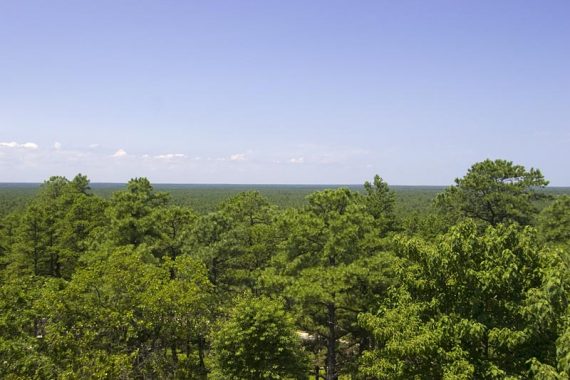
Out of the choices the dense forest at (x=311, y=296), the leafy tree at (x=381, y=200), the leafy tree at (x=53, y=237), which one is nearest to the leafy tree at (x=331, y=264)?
the dense forest at (x=311, y=296)

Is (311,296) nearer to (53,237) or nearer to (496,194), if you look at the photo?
(496,194)

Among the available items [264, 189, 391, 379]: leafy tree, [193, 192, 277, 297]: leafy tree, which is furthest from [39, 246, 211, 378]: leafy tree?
[193, 192, 277, 297]: leafy tree

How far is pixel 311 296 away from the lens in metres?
18.6

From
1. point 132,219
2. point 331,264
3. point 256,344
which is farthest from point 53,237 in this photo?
point 331,264

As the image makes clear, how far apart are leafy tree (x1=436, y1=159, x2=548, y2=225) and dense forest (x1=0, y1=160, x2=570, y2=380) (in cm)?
10

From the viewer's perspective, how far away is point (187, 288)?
64.8 ft

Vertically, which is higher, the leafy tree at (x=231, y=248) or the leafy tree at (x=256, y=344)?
the leafy tree at (x=231, y=248)

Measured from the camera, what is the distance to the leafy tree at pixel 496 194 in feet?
100

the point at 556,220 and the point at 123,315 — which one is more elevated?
the point at 556,220

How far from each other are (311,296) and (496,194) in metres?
19.3

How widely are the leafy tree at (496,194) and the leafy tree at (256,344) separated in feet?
66.0

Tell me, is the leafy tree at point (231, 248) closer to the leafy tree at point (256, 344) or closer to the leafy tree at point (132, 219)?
the leafy tree at point (132, 219)

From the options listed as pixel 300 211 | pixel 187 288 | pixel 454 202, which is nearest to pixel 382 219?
pixel 454 202

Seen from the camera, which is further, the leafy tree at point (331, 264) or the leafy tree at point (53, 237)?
the leafy tree at point (53, 237)
